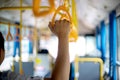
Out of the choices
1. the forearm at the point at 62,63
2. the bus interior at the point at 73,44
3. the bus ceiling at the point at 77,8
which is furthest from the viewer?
the bus ceiling at the point at 77,8

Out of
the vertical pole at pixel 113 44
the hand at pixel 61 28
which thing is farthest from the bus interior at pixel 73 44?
the hand at pixel 61 28

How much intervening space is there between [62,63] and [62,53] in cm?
5

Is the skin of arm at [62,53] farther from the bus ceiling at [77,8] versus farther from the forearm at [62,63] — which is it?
the bus ceiling at [77,8]

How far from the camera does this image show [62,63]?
38.2 inches

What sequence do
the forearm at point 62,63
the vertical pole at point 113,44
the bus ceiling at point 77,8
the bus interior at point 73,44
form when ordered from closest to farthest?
the forearm at point 62,63 < the bus interior at point 73,44 < the bus ceiling at point 77,8 < the vertical pole at point 113,44

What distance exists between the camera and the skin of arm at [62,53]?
948mm

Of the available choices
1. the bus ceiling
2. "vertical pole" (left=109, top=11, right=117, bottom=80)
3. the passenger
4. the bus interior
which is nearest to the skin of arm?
the passenger

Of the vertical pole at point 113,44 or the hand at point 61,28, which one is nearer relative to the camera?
the hand at point 61,28

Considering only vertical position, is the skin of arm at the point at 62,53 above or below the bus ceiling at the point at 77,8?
below

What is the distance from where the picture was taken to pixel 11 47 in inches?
218

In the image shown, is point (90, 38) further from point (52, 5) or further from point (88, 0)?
point (52, 5)

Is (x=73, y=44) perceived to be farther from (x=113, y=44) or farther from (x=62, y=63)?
(x=113, y=44)

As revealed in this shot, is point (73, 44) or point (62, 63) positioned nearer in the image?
point (62, 63)

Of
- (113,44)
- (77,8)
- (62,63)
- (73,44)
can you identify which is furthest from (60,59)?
(77,8)
